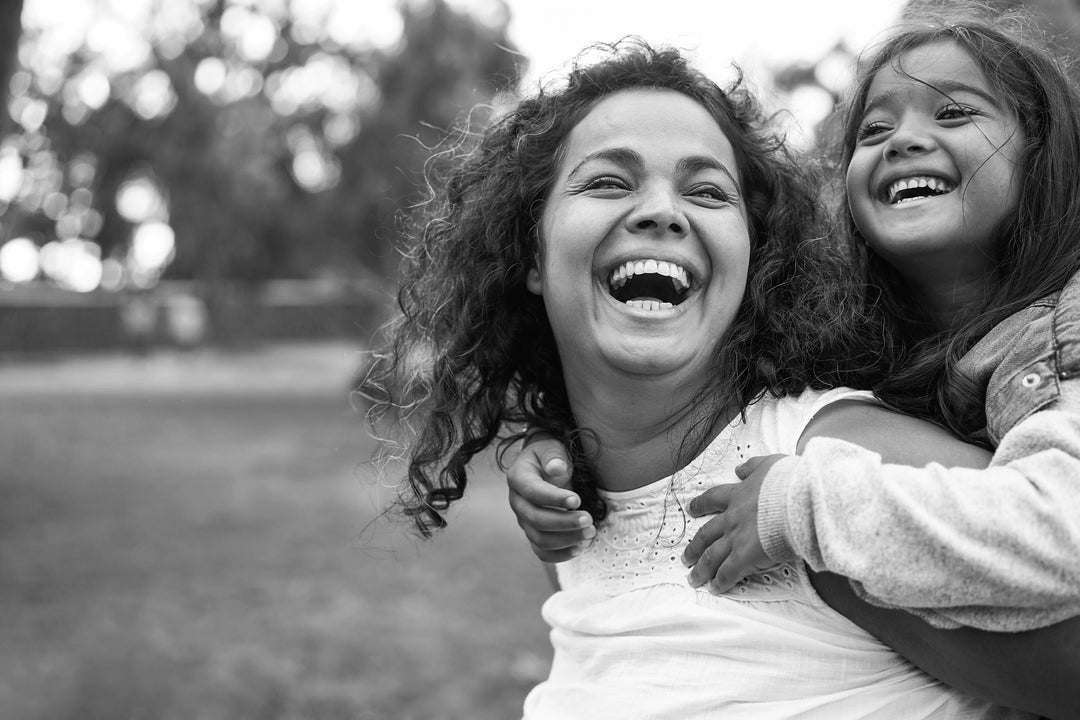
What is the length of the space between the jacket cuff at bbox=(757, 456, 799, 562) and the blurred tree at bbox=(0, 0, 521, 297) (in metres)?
11.4

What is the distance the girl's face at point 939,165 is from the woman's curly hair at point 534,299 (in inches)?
7.0

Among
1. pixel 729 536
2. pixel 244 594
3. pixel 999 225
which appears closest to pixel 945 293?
pixel 999 225

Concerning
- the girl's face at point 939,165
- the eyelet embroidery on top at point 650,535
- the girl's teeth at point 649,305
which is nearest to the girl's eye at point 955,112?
the girl's face at point 939,165

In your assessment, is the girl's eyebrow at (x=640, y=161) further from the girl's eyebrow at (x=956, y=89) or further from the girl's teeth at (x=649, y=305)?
the girl's eyebrow at (x=956, y=89)

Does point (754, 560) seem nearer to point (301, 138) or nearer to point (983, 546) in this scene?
point (983, 546)

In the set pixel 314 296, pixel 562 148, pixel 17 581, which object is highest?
pixel 562 148

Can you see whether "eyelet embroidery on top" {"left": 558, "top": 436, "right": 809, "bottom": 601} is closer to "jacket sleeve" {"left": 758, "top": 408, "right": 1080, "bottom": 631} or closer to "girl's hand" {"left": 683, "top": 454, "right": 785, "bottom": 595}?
"girl's hand" {"left": 683, "top": 454, "right": 785, "bottom": 595}

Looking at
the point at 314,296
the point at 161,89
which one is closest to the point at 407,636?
the point at 161,89

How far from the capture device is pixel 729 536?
170 centimetres

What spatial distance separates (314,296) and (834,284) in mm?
35981

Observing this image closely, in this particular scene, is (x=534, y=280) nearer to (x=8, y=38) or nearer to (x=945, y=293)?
(x=945, y=293)

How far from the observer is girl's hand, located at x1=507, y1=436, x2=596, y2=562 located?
195 cm

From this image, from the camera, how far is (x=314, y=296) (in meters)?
37.1

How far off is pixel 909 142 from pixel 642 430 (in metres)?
0.73
